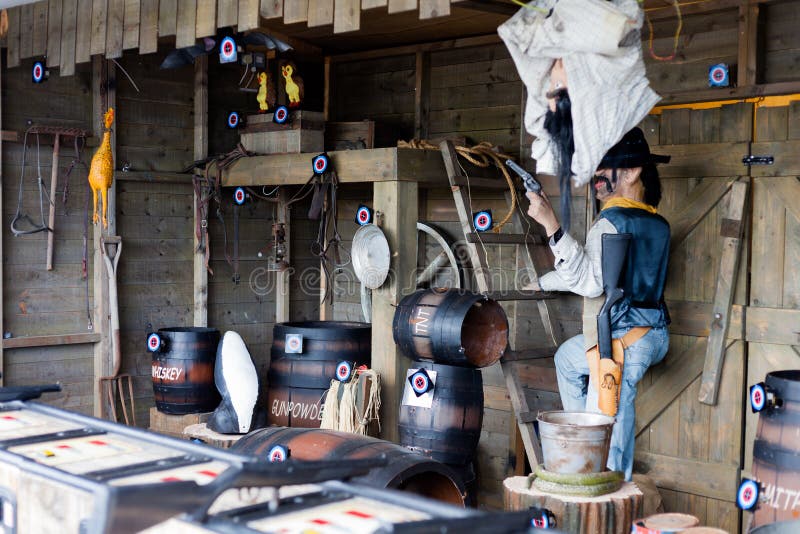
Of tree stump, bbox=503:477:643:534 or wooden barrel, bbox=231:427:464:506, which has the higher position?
wooden barrel, bbox=231:427:464:506

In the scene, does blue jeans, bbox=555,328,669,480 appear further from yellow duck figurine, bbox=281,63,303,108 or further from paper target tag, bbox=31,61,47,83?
paper target tag, bbox=31,61,47,83

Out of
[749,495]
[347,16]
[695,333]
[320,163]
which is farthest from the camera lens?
[320,163]

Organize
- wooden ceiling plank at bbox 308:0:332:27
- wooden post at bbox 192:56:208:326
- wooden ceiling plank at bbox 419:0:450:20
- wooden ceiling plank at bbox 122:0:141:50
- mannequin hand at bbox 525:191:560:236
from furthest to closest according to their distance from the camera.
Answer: wooden post at bbox 192:56:208:326
wooden ceiling plank at bbox 122:0:141:50
mannequin hand at bbox 525:191:560:236
wooden ceiling plank at bbox 308:0:332:27
wooden ceiling plank at bbox 419:0:450:20

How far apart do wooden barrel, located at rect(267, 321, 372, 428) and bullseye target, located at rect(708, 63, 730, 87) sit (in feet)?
8.33

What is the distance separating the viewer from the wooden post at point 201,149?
711 cm

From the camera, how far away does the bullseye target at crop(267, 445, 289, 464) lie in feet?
12.3

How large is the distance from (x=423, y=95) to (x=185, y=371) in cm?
252

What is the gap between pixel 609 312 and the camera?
4.75 meters

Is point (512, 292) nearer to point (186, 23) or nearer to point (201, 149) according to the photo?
point (186, 23)

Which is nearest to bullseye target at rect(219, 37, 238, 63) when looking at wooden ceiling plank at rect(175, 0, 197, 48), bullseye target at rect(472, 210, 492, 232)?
wooden ceiling plank at rect(175, 0, 197, 48)

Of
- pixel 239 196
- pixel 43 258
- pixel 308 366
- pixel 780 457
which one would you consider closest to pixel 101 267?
pixel 43 258

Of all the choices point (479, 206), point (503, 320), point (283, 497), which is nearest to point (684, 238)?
point (503, 320)

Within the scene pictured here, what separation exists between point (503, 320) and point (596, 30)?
90.8 inches

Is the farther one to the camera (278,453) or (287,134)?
(287,134)
